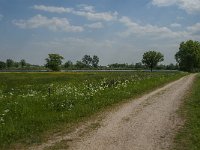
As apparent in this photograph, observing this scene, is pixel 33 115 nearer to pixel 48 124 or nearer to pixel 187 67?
pixel 48 124

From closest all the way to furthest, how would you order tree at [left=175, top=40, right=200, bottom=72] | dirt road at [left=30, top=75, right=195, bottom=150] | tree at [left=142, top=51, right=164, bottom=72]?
dirt road at [left=30, top=75, right=195, bottom=150]
tree at [left=175, top=40, right=200, bottom=72]
tree at [left=142, top=51, right=164, bottom=72]

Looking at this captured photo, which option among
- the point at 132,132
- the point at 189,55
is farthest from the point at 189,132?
the point at 189,55

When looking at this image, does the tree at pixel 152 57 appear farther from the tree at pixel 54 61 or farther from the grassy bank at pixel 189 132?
the grassy bank at pixel 189 132

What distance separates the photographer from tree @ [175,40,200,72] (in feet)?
460

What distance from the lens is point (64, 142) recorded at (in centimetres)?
1247

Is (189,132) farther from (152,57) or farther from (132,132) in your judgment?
(152,57)

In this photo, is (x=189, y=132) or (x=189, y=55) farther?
(x=189, y=55)

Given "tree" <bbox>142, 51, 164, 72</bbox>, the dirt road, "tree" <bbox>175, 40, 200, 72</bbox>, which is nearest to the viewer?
the dirt road

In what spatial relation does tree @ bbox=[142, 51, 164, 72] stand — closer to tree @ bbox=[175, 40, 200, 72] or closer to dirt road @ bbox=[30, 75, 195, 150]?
tree @ bbox=[175, 40, 200, 72]

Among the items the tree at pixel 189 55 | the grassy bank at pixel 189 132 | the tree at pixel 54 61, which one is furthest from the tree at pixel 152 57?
the grassy bank at pixel 189 132

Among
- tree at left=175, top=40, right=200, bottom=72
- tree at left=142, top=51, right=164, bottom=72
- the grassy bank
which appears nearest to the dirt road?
the grassy bank

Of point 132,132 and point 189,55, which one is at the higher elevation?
point 189,55

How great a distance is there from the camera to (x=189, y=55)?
139750 mm

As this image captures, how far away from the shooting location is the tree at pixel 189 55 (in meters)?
140
